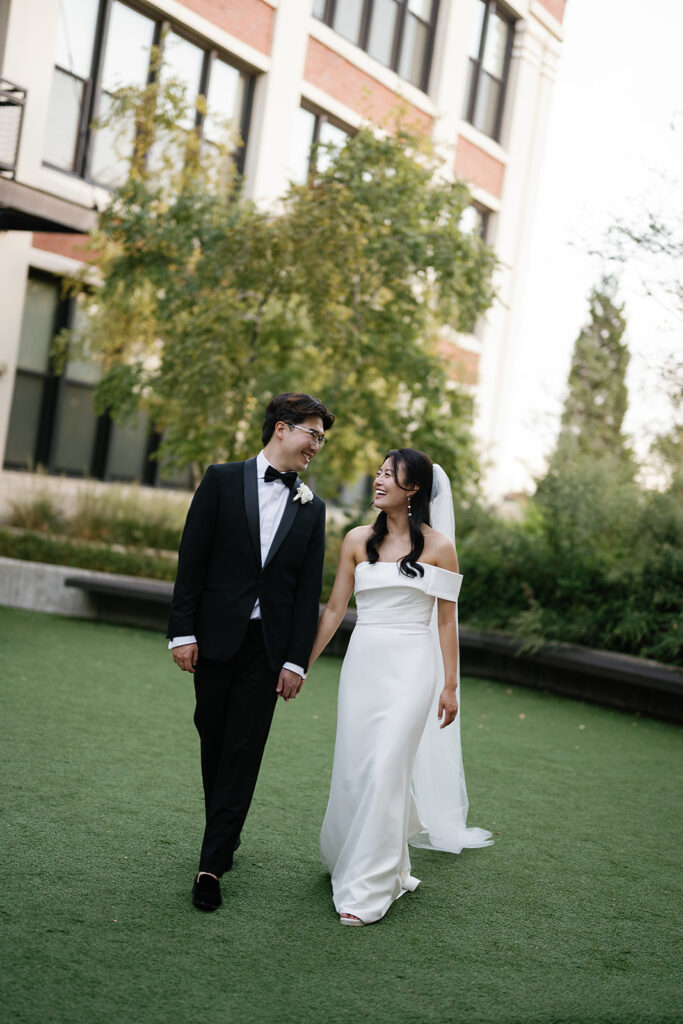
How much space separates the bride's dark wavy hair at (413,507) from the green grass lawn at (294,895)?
1479 millimetres

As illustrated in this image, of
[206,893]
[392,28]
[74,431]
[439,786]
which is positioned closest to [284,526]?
[206,893]

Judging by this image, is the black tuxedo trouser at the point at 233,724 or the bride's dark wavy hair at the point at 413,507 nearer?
the black tuxedo trouser at the point at 233,724

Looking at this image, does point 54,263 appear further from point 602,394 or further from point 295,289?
point 602,394

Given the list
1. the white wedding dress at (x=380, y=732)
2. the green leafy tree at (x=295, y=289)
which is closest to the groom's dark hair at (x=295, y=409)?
the white wedding dress at (x=380, y=732)

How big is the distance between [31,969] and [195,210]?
9787mm

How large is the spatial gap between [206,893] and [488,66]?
783 inches

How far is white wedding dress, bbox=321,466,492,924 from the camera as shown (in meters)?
4.26

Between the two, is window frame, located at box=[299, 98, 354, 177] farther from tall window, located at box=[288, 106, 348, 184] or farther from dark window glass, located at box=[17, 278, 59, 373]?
dark window glass, located at box=[17, 278, 59, 373]

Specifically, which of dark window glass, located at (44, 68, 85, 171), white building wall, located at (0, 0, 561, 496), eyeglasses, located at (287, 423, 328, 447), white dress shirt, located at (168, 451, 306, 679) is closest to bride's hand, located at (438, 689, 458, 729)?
white dress shirt, located at (168, 451, 306, 679)

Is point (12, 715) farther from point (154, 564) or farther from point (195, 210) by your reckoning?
point (195, 210)

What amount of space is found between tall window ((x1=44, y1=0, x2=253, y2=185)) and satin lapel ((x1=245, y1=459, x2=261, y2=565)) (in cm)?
1051

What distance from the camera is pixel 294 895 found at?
4336mm

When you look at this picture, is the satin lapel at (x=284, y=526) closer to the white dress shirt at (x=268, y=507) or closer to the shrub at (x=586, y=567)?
the white dress shirt at (x=268, y=507)

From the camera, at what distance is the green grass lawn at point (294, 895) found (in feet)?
11.0
